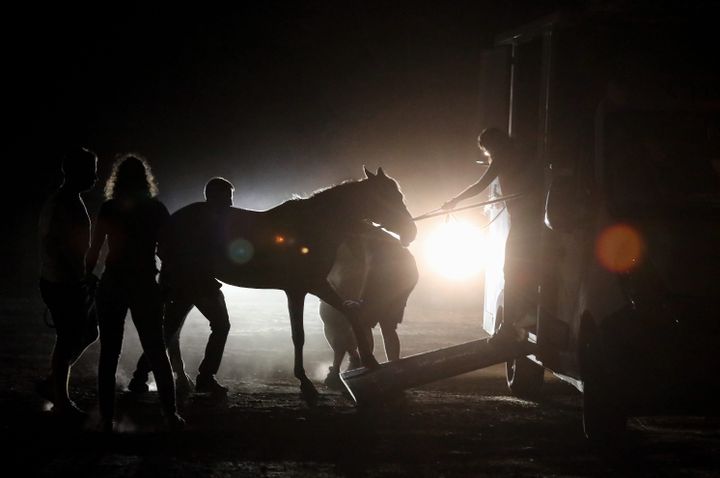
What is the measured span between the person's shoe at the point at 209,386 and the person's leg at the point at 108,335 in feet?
6.75

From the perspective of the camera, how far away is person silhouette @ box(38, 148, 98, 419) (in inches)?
271

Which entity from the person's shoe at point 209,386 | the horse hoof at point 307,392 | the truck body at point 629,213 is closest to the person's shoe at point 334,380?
the horse hoof at point 307,392

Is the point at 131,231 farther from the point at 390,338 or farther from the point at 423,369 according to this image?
the point at 390,338

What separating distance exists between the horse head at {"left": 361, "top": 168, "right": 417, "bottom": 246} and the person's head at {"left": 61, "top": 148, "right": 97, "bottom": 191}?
3113 millimetres

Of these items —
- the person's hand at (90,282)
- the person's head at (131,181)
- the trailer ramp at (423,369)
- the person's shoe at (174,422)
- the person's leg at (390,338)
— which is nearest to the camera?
the person's head at (131,181)

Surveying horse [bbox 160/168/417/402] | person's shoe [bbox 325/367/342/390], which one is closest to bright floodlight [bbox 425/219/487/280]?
person's shoe [bbox 325/367/342/390]

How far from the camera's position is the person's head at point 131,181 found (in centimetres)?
658

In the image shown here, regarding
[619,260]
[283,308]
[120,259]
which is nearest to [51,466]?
[120,259]

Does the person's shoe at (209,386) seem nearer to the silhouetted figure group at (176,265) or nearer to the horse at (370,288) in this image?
the silhouetted figure group at (176,265)

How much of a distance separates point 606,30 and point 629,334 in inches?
108

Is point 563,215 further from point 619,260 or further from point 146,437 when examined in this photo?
point 146,437

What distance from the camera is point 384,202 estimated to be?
30.3 feet

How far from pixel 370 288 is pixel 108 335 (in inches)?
170

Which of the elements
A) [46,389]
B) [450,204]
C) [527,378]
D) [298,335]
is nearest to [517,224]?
[450,204]
